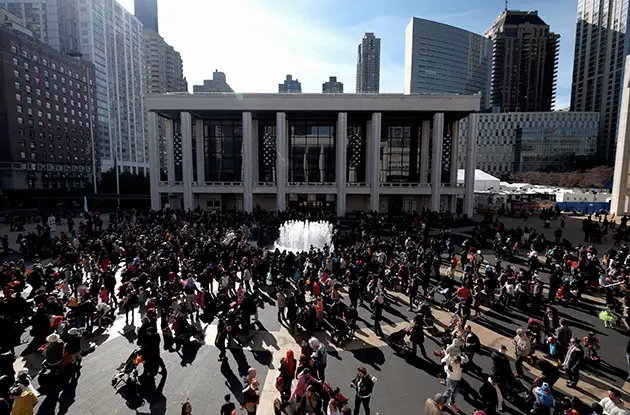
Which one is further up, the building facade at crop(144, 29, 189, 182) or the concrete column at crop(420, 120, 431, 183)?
the building facade at crop(144, 29, 189, 182)

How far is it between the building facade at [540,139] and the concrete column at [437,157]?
282 feet

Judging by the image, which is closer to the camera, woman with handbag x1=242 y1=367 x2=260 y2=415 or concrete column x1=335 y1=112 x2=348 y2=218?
woman with handbag x1=242 y1=367 x2=260 y2=415

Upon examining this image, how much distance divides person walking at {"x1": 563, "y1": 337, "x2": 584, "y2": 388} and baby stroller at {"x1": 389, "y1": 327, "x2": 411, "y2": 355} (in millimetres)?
4169

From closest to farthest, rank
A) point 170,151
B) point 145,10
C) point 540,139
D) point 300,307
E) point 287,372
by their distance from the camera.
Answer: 1. point 287,372
2. point 300,307
3. point 170,151
4. point 540,139
5. point 145,10

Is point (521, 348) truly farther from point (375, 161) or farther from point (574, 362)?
point (375, 161)

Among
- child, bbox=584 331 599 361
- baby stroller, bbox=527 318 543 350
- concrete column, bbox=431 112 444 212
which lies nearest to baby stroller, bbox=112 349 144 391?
baby stroller, bbox=527 318 543 350

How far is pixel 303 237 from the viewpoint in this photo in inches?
1000

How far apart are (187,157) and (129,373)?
35.7m

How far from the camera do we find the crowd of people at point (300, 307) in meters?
7.26

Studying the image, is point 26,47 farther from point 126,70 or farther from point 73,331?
point 73,331

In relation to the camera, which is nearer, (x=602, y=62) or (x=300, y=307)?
(x=300, y=307)

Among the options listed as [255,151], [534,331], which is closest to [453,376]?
[534,331]

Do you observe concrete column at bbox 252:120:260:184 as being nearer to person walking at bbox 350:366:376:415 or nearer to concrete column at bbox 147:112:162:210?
concrete column at bbox 147:112:162:210

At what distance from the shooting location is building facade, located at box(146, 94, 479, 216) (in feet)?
128
